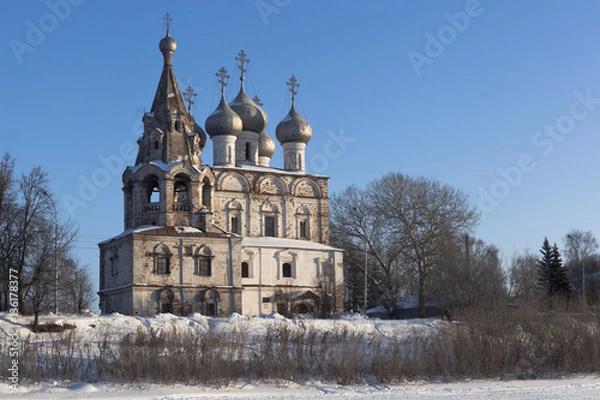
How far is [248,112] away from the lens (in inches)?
1470

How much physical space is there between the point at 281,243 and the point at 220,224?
108 inches

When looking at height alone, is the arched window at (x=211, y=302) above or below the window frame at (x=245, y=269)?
below

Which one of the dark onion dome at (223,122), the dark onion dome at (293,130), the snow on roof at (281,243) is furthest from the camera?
the dark onion dome at (293,130)

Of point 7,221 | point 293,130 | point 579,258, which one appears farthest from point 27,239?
point 579,258

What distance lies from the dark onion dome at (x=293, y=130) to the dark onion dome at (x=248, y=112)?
2.95 ft

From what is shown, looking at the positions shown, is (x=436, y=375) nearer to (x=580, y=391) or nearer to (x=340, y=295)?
(x=580, y=391)

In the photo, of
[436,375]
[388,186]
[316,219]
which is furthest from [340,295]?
[436,375]

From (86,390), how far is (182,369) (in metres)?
2.13

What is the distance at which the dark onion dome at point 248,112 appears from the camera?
37.3m

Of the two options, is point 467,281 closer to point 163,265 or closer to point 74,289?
point 163,265

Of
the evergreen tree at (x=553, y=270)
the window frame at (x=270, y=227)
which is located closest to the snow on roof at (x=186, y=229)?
the window frame at (x=270, y=227)

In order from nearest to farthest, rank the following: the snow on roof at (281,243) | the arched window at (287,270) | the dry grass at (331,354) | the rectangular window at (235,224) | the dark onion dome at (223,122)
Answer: the dry grass at (331,354) < the snow on roof at (281,243) < the arched window at (287,270) < the rectangular window at (235,224) < the dark onion dome at (223,122)

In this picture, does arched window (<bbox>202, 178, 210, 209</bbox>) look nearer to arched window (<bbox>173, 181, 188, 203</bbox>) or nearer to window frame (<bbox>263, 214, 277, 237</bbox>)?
arched window (<bbox>173, 181, 188, 203</bbox>)

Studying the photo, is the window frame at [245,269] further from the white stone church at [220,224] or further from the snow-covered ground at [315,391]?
the snow-covered ground at [315,391]
